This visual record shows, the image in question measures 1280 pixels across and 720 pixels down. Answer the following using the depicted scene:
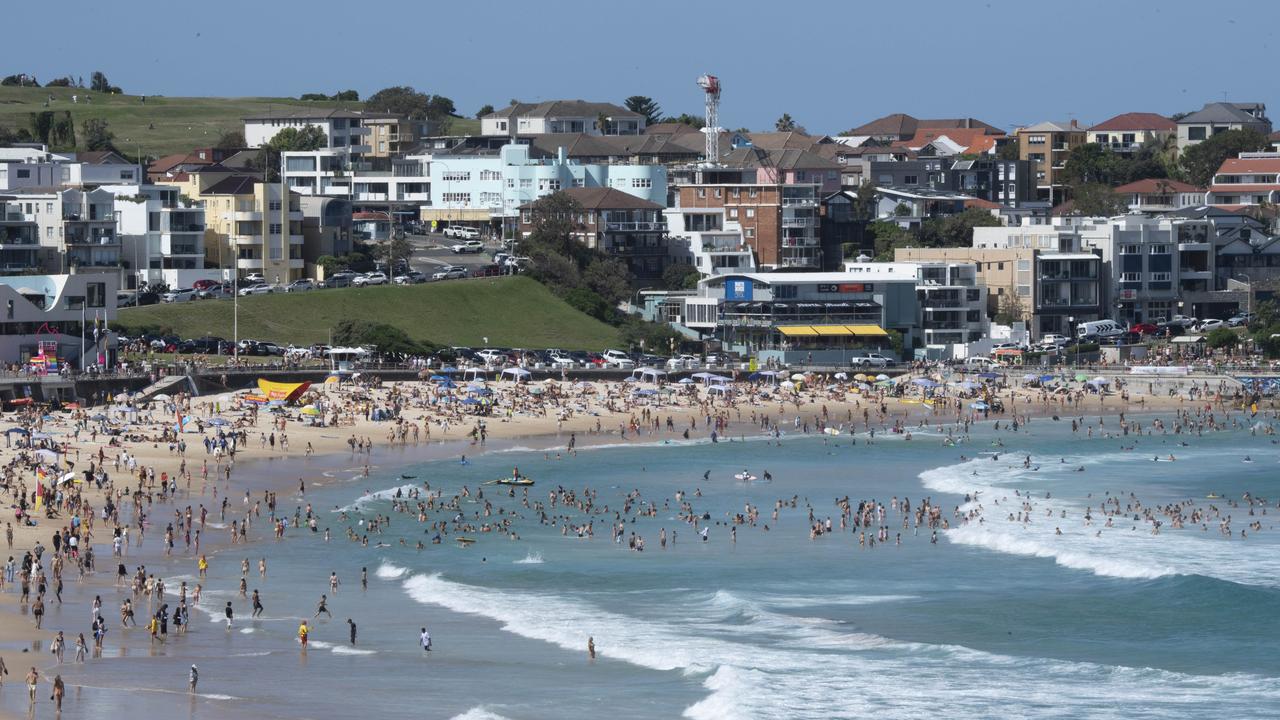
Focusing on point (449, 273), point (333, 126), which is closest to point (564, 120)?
point (333, 126)

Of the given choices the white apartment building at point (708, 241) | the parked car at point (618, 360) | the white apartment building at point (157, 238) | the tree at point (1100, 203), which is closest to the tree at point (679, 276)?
the white apartment building at point (708, 241)

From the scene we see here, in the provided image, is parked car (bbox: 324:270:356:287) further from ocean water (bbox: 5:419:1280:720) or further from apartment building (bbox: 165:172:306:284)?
ocean water (bbox: 5:419:1280:720)

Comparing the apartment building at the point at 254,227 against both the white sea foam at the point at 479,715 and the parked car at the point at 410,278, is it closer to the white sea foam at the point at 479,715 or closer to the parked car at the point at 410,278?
the parked car at the point at 410,278

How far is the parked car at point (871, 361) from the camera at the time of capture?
96.9 metres

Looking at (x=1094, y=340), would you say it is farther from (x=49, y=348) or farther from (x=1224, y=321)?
(x=49, y=348)

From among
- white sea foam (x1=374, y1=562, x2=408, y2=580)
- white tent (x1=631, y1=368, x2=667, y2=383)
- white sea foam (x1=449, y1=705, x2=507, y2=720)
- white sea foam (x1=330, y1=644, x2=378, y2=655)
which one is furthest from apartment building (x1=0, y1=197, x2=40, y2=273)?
white sea foam (x1=449, y1=705, x2=507, y2=720)

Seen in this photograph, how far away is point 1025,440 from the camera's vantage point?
258 ft

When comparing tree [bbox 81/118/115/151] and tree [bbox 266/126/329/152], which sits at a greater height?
tree [bbox 81/118/115/151]

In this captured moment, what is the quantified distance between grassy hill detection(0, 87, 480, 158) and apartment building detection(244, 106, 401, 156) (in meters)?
12.7

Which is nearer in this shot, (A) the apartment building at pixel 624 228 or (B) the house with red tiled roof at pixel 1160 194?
(A) the apartment building at pixel 624 228

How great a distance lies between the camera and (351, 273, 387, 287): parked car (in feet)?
330

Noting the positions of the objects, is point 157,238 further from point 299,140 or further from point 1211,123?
point 1211,123

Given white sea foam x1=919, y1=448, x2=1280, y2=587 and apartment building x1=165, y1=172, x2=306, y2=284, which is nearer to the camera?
white sea foam x1=919, y1=448, x2=1280, y2=587

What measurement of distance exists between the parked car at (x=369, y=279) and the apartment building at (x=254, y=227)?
19.3 ft
